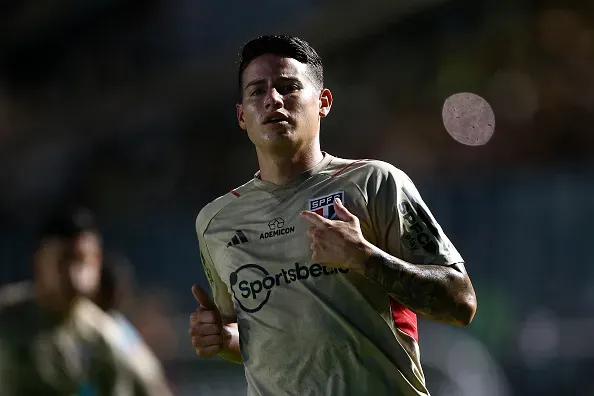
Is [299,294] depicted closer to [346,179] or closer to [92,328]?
[346,179]

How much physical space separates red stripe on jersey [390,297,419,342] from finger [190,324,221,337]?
59 centimetres

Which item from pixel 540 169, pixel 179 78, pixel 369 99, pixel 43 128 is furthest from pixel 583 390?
pixel 43 128

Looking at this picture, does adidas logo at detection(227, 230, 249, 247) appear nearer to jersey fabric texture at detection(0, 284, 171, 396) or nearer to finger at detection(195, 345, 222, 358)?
finger at detection(195, 345, 222, 358)

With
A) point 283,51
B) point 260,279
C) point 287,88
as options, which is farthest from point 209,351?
point 283,51

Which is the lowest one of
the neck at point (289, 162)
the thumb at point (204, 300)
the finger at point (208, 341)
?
the finger at point (208, 341)

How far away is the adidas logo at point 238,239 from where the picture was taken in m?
3.34

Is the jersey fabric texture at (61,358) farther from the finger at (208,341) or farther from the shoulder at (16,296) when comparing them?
the finger at (208,341)

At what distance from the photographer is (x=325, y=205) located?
3123 millimetres

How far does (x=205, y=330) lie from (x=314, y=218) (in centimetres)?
62

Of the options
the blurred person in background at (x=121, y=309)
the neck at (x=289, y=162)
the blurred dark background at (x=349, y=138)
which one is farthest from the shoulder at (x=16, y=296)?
the blurred dark background at (x=349, y=138)

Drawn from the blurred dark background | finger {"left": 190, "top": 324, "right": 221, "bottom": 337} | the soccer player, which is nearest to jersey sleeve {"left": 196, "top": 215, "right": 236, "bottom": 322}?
the soccer player

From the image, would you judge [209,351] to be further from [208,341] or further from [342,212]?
[342,212]

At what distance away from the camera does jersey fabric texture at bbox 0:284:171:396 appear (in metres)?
5.59

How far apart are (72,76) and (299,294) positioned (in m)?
11.6
